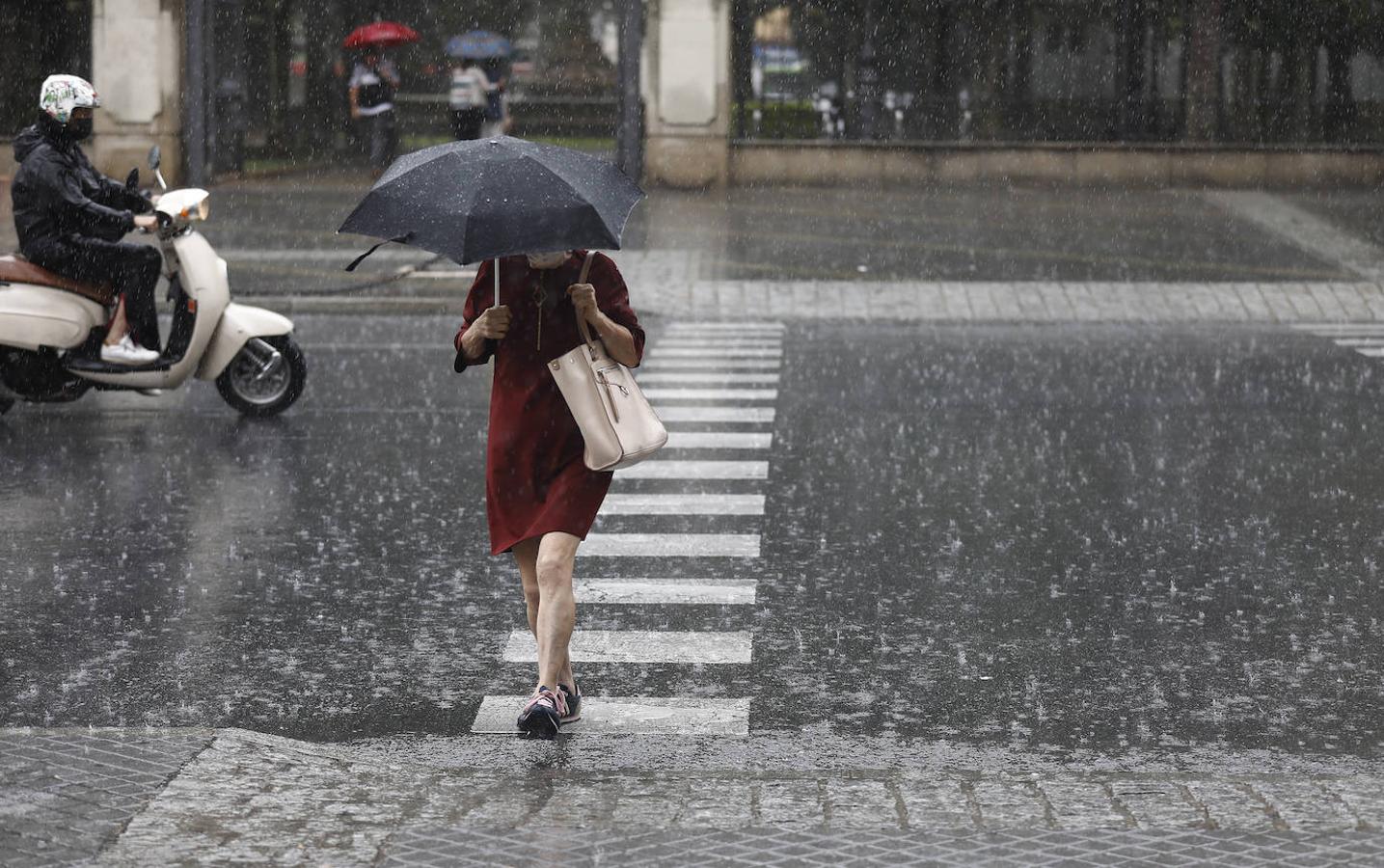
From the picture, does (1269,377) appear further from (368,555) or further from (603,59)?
(603,59)

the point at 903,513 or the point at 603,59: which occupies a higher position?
the point at 603,59

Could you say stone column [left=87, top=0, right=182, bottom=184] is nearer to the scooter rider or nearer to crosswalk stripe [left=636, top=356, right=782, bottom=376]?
crosswalk stripe [left=636, top=356, right=782, bottom=376]

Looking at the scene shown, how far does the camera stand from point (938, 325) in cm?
1836

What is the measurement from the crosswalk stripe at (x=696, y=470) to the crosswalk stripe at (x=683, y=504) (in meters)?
0.47

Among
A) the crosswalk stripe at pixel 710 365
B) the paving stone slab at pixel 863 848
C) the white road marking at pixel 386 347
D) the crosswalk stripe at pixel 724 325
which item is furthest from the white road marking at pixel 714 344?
the paving stone slab at pixel 863 848

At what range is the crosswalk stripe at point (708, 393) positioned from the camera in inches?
535

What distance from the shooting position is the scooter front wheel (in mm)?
12750

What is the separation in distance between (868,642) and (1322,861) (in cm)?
297

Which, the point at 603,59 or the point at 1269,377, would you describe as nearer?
the point at 1269,377

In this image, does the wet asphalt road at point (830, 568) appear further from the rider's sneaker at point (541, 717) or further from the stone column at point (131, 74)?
the stone column at point (131, 74)

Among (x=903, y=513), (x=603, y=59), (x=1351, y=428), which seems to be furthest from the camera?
(x=603, y=59)

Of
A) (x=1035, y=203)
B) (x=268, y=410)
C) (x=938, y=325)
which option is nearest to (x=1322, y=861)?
(x=268, y=410)

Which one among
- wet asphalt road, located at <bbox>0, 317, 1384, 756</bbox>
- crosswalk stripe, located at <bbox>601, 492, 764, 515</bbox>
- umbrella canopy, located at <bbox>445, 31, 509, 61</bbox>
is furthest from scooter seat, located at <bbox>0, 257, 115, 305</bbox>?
umbrella canopy, located at <bbox>445, 31, 509, 61</bbox>

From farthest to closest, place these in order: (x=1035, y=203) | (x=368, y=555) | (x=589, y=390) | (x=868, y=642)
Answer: (x=1035, y=203) < (x=368, y=555) < (x=868, y=642) < (x=589, y=390)
